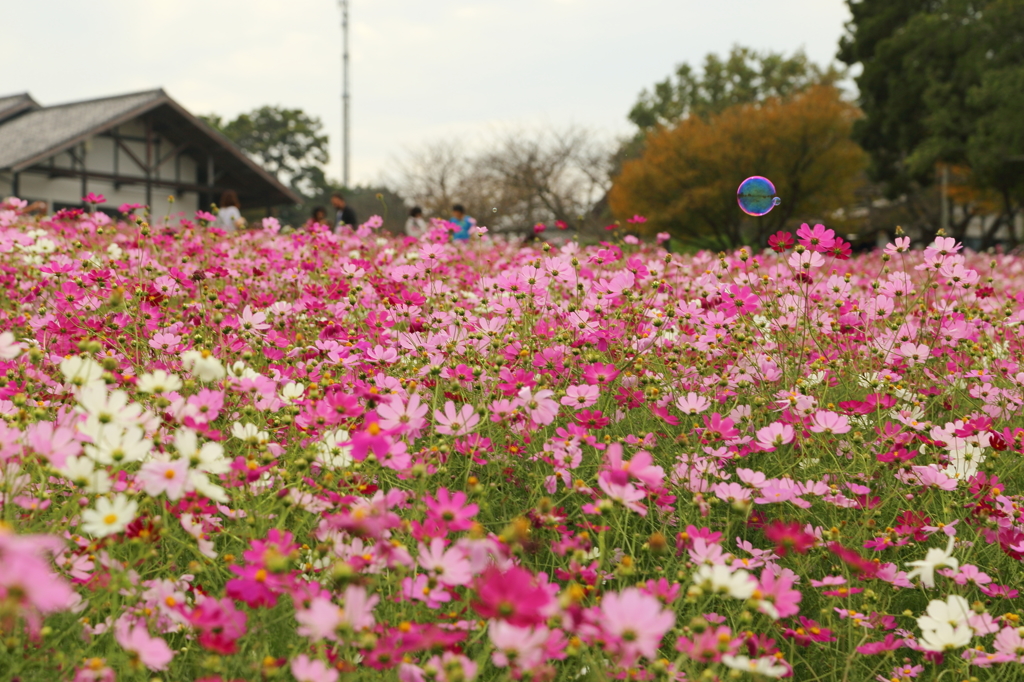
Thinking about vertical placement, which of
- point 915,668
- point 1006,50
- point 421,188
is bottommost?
point 915,668

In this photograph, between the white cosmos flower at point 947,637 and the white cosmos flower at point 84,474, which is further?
the white cosmos flower at point 947,637

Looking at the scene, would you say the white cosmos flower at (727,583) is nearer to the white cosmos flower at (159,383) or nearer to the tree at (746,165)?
the white cosmos flower at (159,383)

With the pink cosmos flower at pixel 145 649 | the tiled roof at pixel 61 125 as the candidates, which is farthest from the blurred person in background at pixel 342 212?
the tiled roof at pixel 61 125

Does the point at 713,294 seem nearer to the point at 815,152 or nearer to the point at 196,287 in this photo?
the point at 196,287

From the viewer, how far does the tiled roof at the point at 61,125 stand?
631 inches

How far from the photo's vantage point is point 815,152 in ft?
65.1

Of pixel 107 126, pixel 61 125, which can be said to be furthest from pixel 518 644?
pixel 61 125

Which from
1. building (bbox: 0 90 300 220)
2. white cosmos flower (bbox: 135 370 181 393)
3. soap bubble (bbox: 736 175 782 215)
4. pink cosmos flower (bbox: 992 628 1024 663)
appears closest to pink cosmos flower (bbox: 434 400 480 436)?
white cosmos flower (bbox: 135 370 181 393)

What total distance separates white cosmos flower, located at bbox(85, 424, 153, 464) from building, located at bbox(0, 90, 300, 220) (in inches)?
658

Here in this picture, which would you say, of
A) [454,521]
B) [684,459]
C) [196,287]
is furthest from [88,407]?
[196,287]

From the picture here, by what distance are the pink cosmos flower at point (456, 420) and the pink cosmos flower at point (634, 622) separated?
70 centimetres

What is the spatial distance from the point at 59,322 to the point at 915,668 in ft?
8.13

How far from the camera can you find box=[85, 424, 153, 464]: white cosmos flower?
1097 mm

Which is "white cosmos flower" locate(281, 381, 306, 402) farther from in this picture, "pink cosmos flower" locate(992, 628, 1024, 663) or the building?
the building
